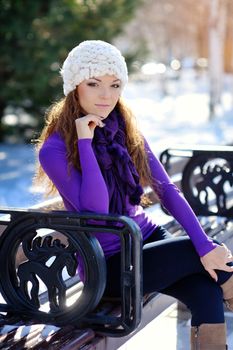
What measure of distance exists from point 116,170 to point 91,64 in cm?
48

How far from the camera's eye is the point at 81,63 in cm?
358

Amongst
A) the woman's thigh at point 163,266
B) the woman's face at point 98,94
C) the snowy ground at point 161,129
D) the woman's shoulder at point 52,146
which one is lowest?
the snowy ground at point 161,129

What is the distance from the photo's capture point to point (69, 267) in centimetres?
324

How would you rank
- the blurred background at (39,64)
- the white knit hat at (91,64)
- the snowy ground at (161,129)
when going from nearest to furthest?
the white knit hat at (91,64), the snowy ground at (161,129), the blurred background at (39,64)

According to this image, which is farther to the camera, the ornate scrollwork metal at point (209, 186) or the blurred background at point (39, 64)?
the blurred background at point (39, 64)

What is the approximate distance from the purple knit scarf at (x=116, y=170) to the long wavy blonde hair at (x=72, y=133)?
119mm

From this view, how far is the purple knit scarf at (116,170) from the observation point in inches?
140

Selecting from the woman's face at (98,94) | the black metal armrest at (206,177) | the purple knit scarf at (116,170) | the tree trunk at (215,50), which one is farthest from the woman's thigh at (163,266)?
the tree trunk at (215,50)

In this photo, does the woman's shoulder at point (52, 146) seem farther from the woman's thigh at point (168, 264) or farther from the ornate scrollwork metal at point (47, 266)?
the woman's thigh at point (168, 264)

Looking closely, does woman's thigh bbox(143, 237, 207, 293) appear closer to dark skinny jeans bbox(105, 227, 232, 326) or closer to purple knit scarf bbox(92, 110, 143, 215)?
dark skinny jeans bbox(105, 227, 232, 326)

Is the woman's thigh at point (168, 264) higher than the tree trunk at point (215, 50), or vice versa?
the tree trunk at point (215, 50)

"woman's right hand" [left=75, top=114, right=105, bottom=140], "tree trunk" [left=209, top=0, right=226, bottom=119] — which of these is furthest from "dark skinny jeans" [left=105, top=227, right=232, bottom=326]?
"tree trunk" [left=209, top=0, right=226, bottom=119]

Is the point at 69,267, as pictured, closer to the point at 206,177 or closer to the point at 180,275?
the point at 180,275

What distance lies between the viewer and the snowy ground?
428 inches
